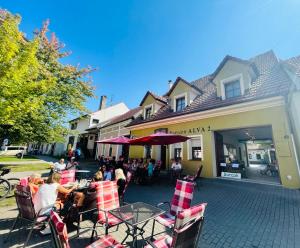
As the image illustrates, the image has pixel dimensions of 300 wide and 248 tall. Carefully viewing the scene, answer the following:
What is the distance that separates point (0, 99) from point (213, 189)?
9.98 meters

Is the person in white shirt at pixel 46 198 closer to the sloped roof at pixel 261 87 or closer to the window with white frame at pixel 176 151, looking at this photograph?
the sloped roof at pixel 261 87

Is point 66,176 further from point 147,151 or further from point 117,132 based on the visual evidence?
point 117,132

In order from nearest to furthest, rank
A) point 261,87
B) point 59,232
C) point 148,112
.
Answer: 1. point 59,232
2. point 261,87
3. point 148,112

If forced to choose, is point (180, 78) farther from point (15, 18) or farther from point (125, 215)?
point (125, 215)

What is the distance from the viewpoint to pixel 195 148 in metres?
10.9

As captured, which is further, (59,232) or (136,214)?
(136,214)

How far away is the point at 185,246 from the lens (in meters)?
2.05

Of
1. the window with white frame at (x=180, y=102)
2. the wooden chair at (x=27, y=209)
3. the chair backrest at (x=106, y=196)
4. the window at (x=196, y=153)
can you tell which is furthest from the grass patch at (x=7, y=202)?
the window with white frame at (x=180, y=102)

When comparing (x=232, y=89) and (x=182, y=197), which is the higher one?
(x=232, y=89)

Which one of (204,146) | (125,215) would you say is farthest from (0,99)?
(204,146)

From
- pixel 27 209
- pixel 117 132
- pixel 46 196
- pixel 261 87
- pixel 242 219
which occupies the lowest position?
pixel 242 219

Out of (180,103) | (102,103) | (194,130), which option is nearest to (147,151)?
(180,103)

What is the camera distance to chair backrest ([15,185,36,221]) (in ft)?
10.9

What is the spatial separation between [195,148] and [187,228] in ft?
30.6
